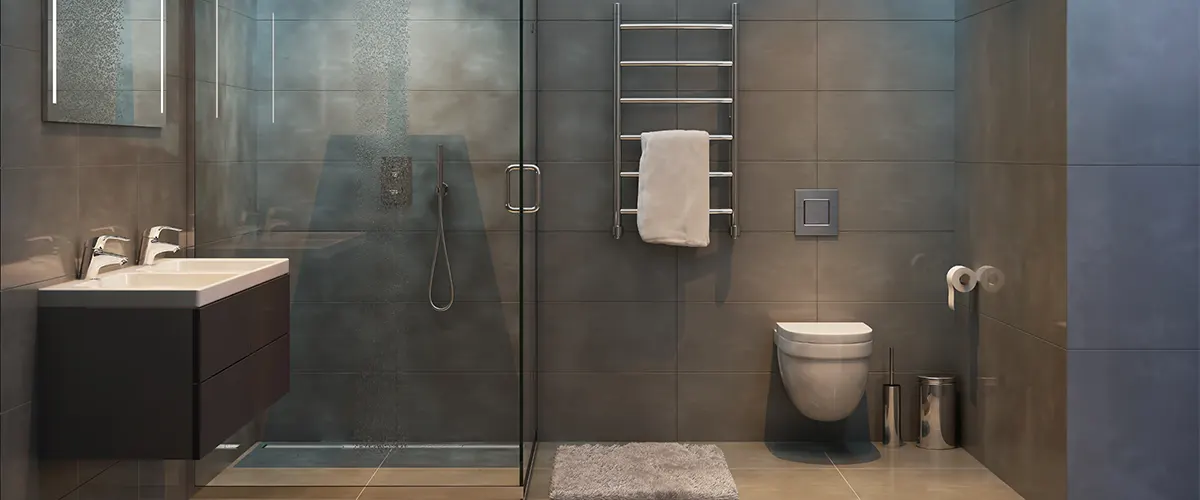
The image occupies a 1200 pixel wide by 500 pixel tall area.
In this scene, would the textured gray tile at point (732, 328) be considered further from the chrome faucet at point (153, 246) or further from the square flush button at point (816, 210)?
the chrome faucet at point (153, 246)

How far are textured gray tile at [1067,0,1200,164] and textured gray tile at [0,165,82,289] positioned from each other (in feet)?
9.14

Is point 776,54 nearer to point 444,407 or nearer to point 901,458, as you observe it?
point 901,458

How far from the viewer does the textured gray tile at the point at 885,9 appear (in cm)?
430

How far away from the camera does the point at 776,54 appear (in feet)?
14.1

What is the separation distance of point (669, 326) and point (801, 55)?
46.7 inches

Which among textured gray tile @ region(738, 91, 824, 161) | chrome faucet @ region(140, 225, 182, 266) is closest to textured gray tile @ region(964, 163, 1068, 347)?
textured gray tile @ region(738, 91, 824, 161)

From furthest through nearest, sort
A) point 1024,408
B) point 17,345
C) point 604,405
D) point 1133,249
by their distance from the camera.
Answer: point 604,405 < point 1024,408 < point 1133,249 < point 17,345

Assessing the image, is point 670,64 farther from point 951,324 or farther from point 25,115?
point 25,115

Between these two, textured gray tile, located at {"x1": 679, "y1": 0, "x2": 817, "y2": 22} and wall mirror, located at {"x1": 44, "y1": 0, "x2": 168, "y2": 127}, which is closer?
wall mirror, located at {"x1": 44, "y1": 0, "x2": 168, "y2": 127}

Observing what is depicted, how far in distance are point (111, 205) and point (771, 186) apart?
2420 millimetres

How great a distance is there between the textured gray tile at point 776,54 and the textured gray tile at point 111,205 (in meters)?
2.29

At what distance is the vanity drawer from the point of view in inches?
104

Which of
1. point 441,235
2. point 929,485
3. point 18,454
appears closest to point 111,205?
point 18,454

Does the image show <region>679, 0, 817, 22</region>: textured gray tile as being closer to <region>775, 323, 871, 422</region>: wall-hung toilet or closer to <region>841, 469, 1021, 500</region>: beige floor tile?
<region>775, 323, 871, 422</region>: wall-hung toilet
